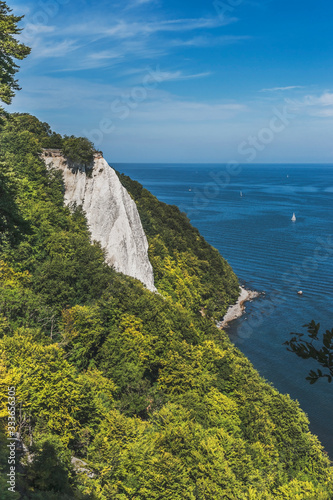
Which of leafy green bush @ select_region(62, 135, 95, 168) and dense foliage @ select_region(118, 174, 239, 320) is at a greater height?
leafy green bush @ select_region(62, 135, 95, 168)

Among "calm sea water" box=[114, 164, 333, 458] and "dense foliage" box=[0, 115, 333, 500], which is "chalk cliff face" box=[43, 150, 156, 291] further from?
"calm sea water" box=[114, 164, 333, 458]

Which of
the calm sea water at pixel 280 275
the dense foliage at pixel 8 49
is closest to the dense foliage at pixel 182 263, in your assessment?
the calm sea water at pixel 280 275

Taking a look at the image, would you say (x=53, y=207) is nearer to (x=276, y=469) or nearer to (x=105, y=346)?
(x=105, y=346)

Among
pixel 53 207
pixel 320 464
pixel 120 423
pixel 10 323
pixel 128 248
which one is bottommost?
pixel 320 464

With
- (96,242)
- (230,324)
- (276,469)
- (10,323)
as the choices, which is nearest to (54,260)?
(10,323)

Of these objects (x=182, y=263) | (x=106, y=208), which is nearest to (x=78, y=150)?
(x=106, y=208)

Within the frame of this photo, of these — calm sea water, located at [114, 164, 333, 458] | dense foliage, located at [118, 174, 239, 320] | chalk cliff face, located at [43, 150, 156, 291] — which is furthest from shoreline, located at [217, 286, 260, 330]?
chalk cliff face, located at [43, 150, 156, 291]
